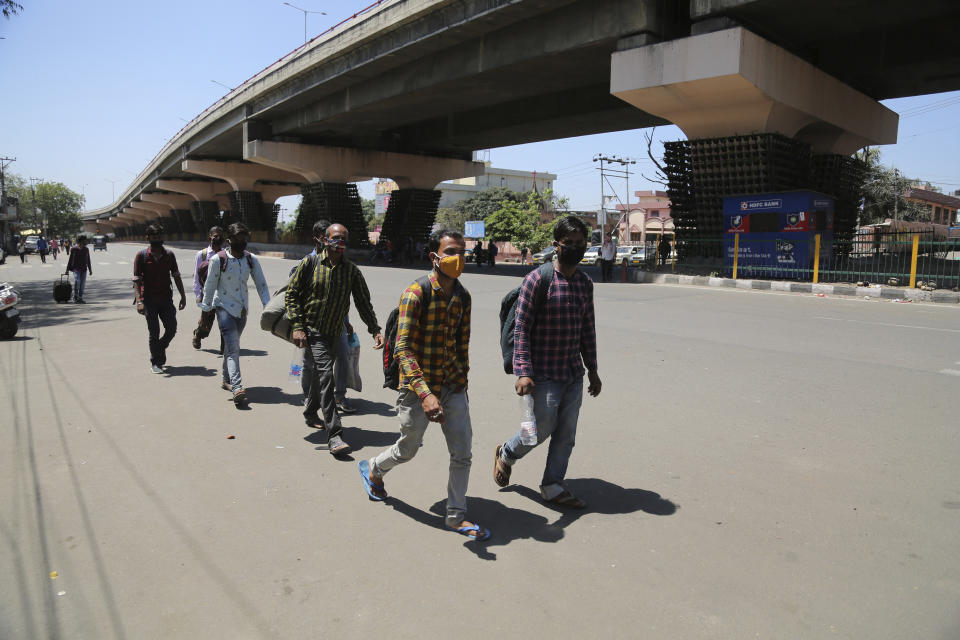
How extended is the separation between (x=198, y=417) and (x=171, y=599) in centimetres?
305

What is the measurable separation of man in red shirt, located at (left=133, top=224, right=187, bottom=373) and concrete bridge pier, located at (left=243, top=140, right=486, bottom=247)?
27.9 metres

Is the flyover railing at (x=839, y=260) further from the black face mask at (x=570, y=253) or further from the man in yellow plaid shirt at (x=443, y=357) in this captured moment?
the man in yellow plaid shirt at (x=443, y=357)

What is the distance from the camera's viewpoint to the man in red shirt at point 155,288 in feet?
23.4

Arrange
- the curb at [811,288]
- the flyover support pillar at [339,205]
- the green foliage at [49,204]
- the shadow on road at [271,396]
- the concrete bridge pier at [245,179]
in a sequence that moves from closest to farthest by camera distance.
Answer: the shadow on road at [271,396], the curb at [811,288], the flyover support pillar at [339,205], the concrete bridge pier at [245,179], the green foliage at [49,204]

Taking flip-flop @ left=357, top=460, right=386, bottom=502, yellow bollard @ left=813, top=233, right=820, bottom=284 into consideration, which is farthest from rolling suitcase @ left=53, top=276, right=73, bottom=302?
yellow bollard @ left=813, top=233, right=820, bottom=284

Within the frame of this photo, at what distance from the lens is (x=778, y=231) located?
1709cm

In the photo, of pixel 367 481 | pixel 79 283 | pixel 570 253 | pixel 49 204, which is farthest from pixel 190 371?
pixel 49 204

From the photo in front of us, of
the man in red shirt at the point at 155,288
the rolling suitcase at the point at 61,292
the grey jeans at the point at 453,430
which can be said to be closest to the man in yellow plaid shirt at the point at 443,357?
the grey jeans at the point at 453,430

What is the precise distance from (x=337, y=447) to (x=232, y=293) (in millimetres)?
2322

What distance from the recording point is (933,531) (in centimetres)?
336

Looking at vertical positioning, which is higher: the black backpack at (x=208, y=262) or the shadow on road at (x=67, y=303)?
the black backpack at (x=208, y=262)

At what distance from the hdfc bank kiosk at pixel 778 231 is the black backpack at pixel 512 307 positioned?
49.7 feet

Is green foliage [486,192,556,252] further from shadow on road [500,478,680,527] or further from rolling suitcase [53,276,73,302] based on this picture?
shadow on road [500,478,680,527]

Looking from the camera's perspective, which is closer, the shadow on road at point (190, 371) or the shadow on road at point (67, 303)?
the shadow on road at point (190, 371)
